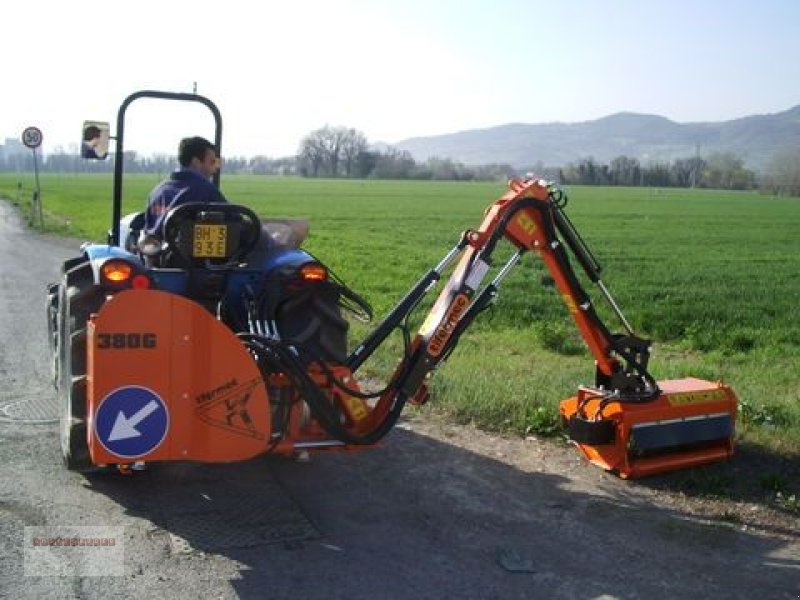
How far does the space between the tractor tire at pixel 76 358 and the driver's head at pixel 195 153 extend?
2.86ft

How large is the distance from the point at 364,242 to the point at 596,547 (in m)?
18.7

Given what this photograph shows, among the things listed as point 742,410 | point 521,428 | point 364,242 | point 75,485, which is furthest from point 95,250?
point 364,242

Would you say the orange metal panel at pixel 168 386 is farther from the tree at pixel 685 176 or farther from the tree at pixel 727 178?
the tree at pixel 727 178

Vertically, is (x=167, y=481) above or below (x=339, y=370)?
below

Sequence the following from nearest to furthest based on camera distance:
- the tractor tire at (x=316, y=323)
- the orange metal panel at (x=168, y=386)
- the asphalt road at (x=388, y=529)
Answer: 1. the asphalt road at (x=388, y=529)
2. the orange metal panel at (x=168, y=386)
3. the tractor tire at (x=316, y=323)

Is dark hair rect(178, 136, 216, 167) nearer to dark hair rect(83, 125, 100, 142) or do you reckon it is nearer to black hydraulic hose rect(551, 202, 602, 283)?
dark hair rect(83, 125, 100, 142)

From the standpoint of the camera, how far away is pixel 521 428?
6223 mm

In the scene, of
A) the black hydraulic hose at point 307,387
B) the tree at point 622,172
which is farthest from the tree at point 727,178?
the black hydraulic hose at point 307,387

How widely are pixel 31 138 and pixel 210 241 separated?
21587mm

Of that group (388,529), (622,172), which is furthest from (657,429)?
(622,172)

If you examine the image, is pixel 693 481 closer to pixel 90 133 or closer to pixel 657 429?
pixel 657 429

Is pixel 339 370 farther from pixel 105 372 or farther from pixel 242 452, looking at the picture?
pixel 105 372

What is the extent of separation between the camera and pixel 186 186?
16.9 ft

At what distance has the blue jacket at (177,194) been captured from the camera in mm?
5082
